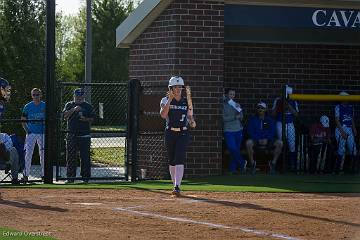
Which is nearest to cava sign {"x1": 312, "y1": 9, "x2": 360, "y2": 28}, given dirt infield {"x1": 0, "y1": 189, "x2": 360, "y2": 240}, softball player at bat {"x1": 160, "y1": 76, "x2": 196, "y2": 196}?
dirt infield {"x1": 0, "y1": 189, "x2": 360, "y2": 240}

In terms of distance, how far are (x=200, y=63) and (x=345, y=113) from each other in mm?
3467

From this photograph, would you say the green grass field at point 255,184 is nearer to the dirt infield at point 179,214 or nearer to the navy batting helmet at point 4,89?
the dirt infield at point 179,214

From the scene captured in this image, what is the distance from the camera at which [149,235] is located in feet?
33.0

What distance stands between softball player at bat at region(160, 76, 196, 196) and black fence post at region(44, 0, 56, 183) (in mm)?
3064

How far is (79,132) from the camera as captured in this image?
1766 centimetres

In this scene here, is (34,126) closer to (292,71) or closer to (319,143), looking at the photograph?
(319,143)

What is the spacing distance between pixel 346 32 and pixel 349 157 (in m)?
2.78

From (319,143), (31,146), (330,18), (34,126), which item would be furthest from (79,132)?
(330,18)

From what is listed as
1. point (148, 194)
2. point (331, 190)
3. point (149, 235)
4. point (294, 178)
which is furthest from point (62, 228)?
point (294, 178)

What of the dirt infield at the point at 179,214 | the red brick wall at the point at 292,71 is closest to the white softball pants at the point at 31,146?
the dirt infield at the point at 179,214

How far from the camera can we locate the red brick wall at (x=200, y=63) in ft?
59.5

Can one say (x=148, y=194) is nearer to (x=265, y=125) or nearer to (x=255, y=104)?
(x=265, y=125)

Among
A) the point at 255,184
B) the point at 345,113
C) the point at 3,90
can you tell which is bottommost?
the point at 255,184

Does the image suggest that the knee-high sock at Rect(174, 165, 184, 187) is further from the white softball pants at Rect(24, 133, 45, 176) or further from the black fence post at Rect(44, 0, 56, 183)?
the white softball pants at Rect(24, 133, 45, 176)
